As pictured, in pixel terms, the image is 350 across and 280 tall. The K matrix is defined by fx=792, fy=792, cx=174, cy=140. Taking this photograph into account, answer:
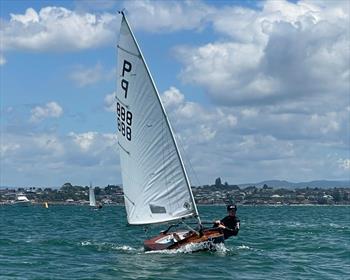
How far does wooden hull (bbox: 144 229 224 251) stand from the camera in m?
31.6

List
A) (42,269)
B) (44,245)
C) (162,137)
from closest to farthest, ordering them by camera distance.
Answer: (42,269), (162,137), (44,245)

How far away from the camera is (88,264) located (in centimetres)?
2994

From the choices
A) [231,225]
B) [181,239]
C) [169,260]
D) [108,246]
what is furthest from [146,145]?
[108,246]

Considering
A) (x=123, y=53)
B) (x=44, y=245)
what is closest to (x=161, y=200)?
(x=123, y=53)

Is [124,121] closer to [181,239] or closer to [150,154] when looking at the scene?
[150,154]

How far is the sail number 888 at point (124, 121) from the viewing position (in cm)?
3259

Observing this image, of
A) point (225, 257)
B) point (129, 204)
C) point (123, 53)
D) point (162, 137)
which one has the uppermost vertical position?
point (123, 53)

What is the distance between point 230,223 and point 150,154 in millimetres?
4337

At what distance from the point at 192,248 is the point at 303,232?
20.6 meters

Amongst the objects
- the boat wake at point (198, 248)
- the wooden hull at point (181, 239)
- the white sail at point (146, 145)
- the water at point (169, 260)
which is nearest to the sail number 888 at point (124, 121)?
the white sail at point (146, 145)

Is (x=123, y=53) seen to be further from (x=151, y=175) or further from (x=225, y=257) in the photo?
(x=225, y=257)

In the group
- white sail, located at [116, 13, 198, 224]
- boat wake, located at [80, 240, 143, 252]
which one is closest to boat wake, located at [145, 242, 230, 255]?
white sail, located at [116, 13, 198, 224]

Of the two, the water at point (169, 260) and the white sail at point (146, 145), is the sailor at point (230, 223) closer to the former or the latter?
the water at point (169, 260)

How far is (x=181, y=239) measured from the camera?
3222 centimetres
